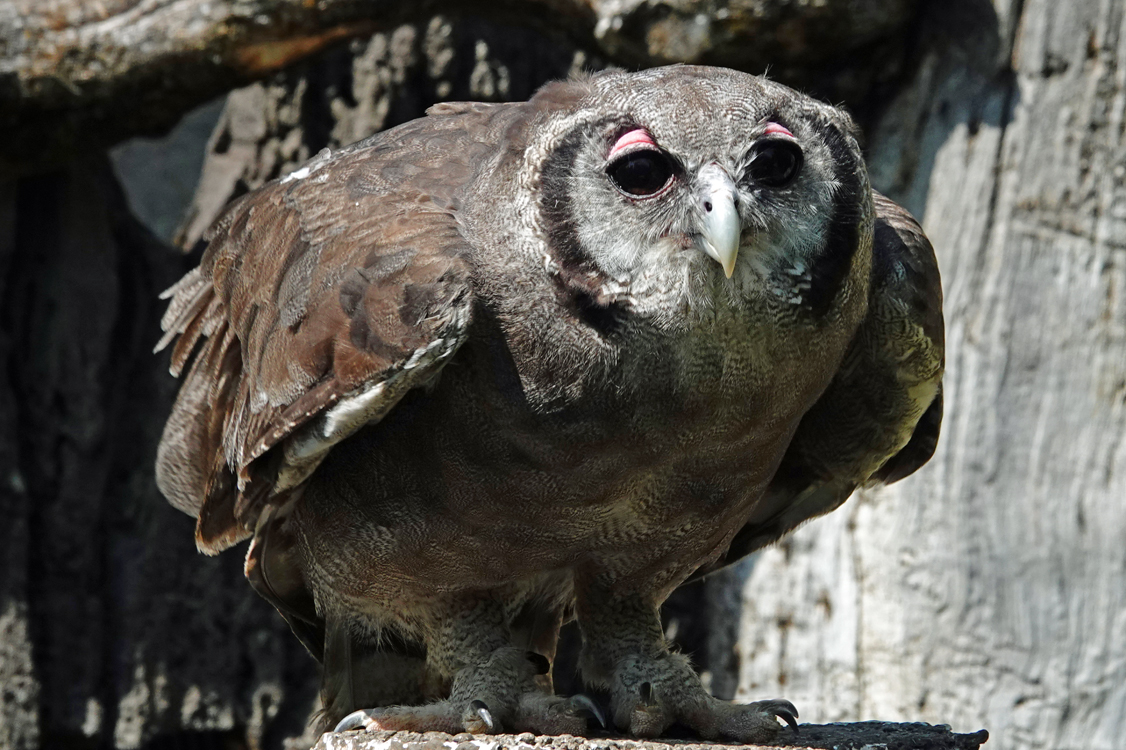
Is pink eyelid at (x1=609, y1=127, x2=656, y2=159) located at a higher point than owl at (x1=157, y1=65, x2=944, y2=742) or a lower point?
higher

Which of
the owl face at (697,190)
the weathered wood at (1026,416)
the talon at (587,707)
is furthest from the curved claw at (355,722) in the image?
the weathered wood at (1026,416)

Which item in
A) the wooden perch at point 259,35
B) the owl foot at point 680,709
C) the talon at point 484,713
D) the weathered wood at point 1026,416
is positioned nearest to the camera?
the talon at point 484,713

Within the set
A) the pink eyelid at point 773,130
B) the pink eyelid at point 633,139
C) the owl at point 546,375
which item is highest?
the pink eyelid at point 773,130

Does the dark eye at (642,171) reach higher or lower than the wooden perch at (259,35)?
lower

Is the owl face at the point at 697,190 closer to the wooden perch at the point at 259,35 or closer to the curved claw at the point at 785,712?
the curved claw at the point at 785,712

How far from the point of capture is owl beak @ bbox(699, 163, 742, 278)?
2633mm

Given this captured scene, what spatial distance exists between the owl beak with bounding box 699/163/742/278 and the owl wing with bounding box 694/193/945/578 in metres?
0.82

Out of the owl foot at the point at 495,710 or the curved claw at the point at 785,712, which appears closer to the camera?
the owl foot at the point at 495,710

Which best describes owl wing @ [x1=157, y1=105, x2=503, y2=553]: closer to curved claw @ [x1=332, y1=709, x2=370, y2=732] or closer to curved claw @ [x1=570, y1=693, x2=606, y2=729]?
curved claw @ [x1=332, y1=709, x2=370, y2=732]

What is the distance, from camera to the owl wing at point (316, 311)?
2.94m

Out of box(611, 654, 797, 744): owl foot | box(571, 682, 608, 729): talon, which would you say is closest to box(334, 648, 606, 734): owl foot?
box(571, 682, 608, 729): talon

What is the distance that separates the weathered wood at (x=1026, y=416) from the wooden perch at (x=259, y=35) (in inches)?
22.9

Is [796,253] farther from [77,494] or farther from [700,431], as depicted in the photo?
[77,494]

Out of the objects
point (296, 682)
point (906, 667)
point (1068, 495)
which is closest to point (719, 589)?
point (906, 667)
